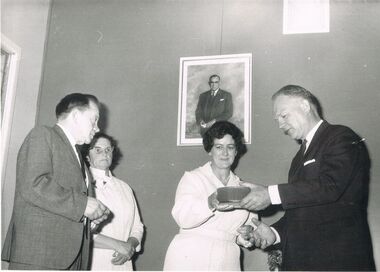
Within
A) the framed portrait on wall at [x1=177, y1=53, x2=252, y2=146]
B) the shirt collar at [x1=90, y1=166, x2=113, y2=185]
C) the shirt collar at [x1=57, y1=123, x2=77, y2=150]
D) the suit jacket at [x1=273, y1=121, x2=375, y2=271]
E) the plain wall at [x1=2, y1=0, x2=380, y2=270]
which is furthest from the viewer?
the framed portrait on wall at [x1=177, y1=53, x2=252, y2=146]

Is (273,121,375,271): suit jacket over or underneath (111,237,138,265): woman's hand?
over

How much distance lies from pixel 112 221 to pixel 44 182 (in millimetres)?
1026

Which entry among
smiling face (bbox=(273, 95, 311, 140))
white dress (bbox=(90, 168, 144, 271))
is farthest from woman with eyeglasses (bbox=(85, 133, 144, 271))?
smiling face (bbox=(273, 95, 311, 140))

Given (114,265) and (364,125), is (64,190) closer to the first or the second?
(114,265)

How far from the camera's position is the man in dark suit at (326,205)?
2.03 m

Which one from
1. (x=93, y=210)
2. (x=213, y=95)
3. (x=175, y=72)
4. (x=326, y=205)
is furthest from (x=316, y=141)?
(x=175, y=72)

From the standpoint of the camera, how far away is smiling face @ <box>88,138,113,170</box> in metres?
3.04

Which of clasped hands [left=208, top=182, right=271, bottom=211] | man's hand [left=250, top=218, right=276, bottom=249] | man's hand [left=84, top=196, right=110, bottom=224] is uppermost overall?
clasped hands [left=208, top=182, right=271, bottom=211]

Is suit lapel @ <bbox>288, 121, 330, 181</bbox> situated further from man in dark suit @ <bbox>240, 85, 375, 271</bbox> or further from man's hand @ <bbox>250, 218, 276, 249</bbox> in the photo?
man's hand @ <bbox>250, 218, 276, 249</bbox>

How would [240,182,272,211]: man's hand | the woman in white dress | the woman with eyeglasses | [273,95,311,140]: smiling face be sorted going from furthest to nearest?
the woman with eyeglasses
the woman in white dress
[273,95,311,140]: smiling face
[240,182,272,211]: man's hand

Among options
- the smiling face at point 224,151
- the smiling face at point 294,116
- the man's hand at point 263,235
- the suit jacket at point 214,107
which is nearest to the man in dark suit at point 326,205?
the smiling face at point 294,116

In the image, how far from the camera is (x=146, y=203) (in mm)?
3412

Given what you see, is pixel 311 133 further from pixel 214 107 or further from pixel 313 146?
pixel 214 107

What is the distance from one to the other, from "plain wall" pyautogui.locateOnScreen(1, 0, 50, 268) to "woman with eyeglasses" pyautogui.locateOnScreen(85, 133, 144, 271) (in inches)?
33.0
